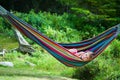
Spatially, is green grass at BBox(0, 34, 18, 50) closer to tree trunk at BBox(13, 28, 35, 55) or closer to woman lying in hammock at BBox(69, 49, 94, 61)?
tree trunk at BBox(13, 28, 35, 55)

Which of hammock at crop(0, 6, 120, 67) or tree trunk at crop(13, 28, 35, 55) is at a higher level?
hammock at crop(0, 6, 120, 67)

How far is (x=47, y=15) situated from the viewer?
12.8 meters

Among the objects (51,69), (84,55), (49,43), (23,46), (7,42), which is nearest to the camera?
(49,43)

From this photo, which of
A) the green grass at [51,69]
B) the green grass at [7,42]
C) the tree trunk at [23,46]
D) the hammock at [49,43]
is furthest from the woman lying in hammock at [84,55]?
the green grass at [7,42]

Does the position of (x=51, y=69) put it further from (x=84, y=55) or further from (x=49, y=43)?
(x=49, y=43)

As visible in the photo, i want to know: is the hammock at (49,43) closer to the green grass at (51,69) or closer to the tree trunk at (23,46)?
the green grass at (51,69)

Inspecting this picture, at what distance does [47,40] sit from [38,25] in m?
6.22

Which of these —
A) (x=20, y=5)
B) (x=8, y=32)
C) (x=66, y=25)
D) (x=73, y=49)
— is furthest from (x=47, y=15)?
(x=73, y=49)

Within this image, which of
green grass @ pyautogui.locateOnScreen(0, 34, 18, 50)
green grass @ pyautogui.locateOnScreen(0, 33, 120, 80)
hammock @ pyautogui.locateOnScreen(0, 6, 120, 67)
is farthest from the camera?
green grass @ pyautogui.locateOnScreen(0, 34, 18, 50)

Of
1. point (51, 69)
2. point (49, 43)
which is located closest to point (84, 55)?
point (49, 43)

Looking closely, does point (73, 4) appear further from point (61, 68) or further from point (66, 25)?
point (61, 68)

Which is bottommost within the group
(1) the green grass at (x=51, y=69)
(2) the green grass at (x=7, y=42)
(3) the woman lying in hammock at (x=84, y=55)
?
(2) the green grass at (x=7, y=42)

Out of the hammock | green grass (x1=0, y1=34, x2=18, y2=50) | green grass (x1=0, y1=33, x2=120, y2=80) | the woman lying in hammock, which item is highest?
the hammock

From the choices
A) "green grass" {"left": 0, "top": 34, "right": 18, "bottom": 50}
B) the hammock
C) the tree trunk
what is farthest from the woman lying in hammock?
"green grass" {"left": 0, "top": 34, "right": 18, "bottom": 50}
